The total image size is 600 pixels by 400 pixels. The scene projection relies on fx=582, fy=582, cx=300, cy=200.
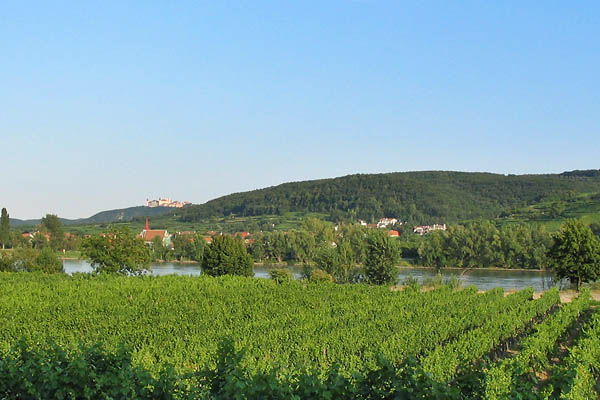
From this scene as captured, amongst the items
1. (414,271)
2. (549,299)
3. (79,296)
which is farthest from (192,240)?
(549,299)

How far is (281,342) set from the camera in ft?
62.6

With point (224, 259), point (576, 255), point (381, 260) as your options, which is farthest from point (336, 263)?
point (576, 255)

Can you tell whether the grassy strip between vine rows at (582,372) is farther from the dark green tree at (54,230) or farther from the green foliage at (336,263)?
the dark green tree at (54,230)

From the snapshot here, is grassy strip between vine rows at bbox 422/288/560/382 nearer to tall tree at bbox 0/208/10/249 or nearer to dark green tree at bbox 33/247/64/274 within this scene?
dark green tree at bbox 33/247/64/274

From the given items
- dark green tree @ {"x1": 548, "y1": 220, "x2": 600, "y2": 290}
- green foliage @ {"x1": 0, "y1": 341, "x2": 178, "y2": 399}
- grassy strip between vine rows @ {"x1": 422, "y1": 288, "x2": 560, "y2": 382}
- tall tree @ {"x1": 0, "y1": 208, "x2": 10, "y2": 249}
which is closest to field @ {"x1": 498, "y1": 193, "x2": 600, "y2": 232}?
dark green tree @ {"x1": 548, "y1": 220, "x2": 600, "y2": 290}

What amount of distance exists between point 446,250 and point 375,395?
82.6m

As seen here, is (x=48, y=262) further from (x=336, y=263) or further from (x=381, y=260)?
(x=381, y=260)

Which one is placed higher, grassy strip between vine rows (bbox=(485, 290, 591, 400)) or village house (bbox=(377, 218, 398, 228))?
village house (bbox=(377, 218, 398, 228))

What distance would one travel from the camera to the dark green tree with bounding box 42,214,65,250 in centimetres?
10919

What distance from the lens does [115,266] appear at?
58.8 meters

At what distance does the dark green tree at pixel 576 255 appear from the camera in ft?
146

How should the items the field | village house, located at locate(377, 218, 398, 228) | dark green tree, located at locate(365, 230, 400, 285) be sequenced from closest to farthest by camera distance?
dark green tree, located at locate(365, 230, 400, 285) < the field < village house, located at locate(377, 218, 398, 228)

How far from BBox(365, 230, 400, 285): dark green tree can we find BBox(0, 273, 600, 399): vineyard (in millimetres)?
15731

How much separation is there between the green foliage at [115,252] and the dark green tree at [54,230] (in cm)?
5395
